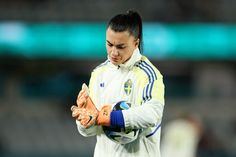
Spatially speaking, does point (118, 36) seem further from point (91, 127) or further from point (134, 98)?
point (91, 127)

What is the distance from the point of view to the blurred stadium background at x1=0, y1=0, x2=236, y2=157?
48.0 ft

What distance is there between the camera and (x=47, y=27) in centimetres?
1481

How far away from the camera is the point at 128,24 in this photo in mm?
3988

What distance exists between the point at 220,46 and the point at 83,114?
1129 cm

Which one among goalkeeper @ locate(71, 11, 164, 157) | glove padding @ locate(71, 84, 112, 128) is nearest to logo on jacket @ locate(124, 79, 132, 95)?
goalkeeper @ locate(71, 11, 164, 157)

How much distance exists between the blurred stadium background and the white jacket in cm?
994

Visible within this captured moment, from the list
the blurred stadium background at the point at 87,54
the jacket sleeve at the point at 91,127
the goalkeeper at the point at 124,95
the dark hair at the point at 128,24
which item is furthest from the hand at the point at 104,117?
the blurred stadium background at the point at 87,54

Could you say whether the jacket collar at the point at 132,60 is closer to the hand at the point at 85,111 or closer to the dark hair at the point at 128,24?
the dark hair at the point at 128,24

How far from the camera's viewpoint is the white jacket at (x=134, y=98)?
3900 millimetres

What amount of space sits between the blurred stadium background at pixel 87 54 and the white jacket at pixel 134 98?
9.94m

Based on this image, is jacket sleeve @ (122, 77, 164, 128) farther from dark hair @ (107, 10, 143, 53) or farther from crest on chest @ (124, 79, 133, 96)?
dark hair @ (107, 10, 143, 53)

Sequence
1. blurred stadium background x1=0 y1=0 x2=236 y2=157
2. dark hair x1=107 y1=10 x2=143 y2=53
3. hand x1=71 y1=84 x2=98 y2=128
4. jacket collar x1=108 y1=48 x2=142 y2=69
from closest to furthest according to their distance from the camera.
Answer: hand x1=71 y1=84 x2=98 y2=128 → dark hair x1=107 y1=10 x2=143 y2=53 → jacket collar x1=108 y1=48 x2=142 y2=69 → blurred stadium background x1=0 y1=0 x2=236 y2=157

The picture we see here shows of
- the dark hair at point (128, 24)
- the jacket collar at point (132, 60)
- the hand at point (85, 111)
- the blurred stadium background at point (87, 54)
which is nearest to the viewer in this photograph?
the hand at point (85, 111)

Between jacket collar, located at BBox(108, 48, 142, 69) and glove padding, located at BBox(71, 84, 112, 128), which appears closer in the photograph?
glove padding, located at BBox(71, 84, 112, 128)
